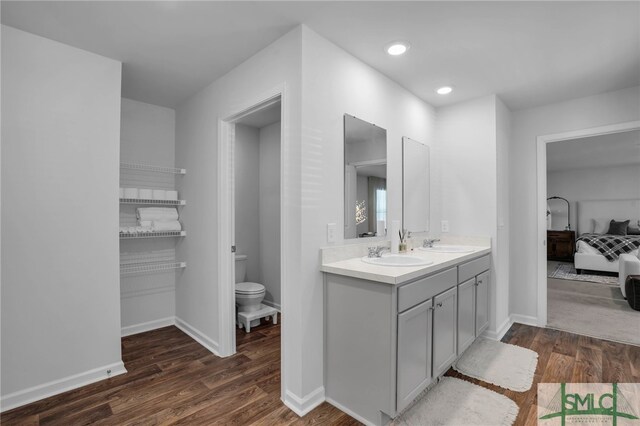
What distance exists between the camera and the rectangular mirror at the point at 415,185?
283 centimetres

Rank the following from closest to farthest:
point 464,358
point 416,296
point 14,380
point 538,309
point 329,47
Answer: point 416,296
point 14,380
point 329,47
point 464,358
point 538,309

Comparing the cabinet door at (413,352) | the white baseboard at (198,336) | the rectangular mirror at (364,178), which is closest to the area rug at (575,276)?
the rectangular mirror at (364,178)

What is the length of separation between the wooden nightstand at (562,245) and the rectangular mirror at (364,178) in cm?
709

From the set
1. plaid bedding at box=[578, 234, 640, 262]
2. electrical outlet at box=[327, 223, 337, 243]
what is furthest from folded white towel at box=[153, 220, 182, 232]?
plaid bedding at box=[578, 234, 640, 262]

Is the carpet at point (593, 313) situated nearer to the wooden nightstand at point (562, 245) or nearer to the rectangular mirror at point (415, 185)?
the rectangular mirror at point (415, 185)

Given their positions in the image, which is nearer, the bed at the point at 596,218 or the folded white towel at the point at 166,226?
the folded white towel at the point at 166,226

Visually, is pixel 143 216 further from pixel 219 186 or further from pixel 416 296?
pixel 416 296

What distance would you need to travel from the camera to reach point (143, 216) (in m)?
2.97

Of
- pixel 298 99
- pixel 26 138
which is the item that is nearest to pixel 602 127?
pixel 298 99

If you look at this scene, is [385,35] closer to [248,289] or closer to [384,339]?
[384,339]

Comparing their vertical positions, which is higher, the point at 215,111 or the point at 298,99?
the point at 215,111

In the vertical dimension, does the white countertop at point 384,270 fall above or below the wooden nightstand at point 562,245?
above

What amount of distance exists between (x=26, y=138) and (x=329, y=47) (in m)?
2.05

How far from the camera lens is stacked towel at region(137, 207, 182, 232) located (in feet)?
9.75
